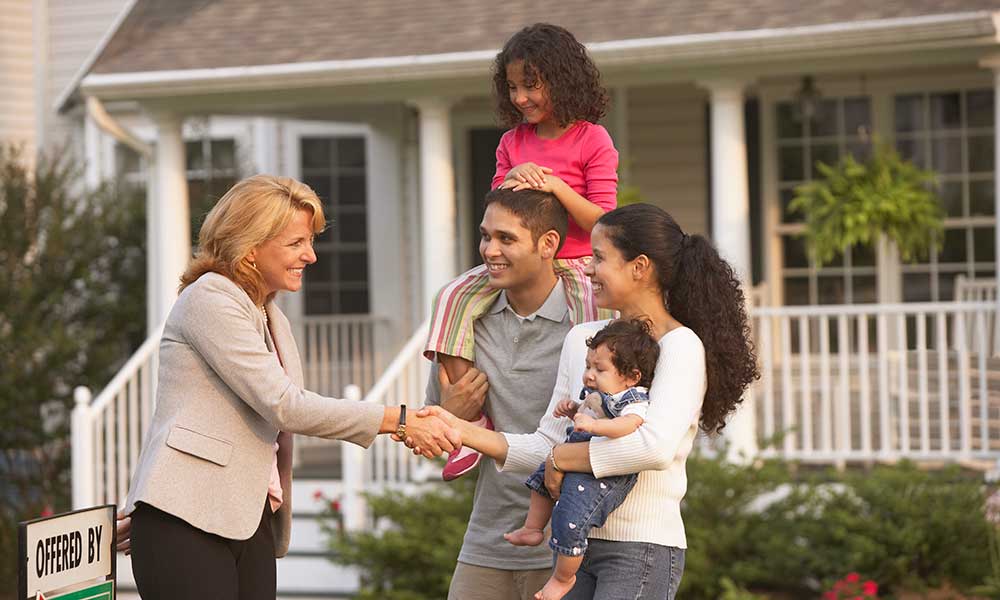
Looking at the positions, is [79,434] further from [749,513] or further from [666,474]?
[666,474]

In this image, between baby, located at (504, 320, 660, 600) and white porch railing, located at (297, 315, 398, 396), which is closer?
baby, located at (504, 320, 660, 600)

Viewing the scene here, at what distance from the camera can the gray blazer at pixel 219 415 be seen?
3.68 metres

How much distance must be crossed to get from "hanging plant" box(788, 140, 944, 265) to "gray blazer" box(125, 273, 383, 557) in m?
6.42

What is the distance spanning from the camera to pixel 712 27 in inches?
366

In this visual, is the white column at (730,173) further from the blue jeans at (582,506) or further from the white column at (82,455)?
the blue jeans at (582,506)

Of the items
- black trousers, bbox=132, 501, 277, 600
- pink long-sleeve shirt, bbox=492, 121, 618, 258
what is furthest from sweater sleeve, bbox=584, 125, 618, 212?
black trousers, bbox=132, 501, 277, 600

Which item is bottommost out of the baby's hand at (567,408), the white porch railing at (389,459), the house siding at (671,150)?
the white porch railing at (389,459)

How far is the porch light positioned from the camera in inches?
411

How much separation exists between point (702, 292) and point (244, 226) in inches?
48.2

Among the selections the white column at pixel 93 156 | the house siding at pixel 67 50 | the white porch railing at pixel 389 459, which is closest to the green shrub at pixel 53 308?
the white column at pixel 93 156

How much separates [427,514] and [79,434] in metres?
2.69

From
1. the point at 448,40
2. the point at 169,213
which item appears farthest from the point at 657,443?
the point at 169,213

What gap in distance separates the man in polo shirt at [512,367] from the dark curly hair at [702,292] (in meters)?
0.32

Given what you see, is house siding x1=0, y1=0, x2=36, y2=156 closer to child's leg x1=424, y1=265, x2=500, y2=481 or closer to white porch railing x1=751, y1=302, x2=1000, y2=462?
white porch railing x1=751, y1=302, x2=1000, y2=462
